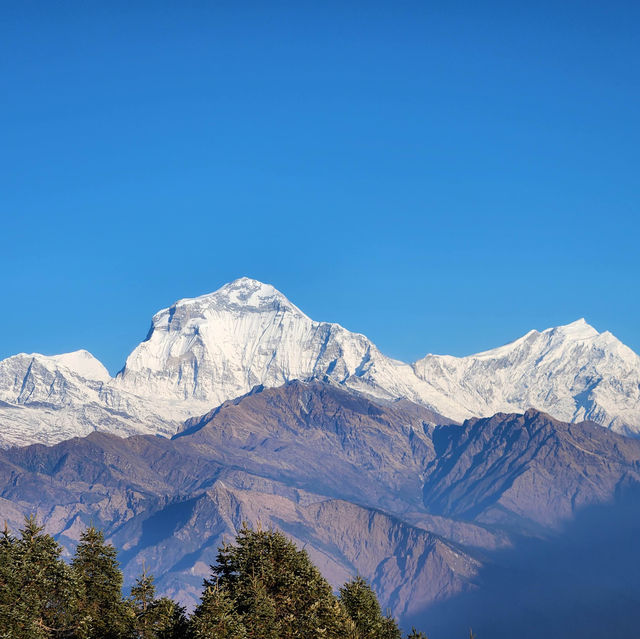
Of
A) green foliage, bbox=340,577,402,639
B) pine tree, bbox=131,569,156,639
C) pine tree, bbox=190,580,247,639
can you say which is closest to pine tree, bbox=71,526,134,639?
pine tree, bbox=131,569,156,639

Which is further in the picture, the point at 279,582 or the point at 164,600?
the point at 279,582

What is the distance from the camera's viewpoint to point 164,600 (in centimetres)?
8950

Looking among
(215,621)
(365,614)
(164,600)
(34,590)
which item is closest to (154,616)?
(164,600)

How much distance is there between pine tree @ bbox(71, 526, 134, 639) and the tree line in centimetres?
8

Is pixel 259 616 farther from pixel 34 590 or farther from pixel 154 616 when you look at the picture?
pixel 34 590

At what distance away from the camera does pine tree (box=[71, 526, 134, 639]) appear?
299 ft

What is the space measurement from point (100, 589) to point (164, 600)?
30.4 feet

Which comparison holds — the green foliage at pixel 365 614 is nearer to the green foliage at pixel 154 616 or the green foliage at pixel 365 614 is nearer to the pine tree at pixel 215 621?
the pine tree at pixel 215 621

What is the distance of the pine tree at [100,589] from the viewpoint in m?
91.2

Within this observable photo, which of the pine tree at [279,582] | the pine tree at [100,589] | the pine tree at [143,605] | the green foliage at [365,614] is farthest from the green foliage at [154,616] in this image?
the green foliage at [365,614]

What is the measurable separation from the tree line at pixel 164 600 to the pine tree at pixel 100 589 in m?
0.08

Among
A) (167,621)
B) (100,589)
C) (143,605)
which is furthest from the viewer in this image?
(100,589)

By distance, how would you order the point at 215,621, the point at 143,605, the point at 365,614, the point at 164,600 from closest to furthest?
the point at 215,621
the point at 164,600
the point at 143,605
the point at 365,614

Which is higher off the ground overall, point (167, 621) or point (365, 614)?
point (365, 614)
